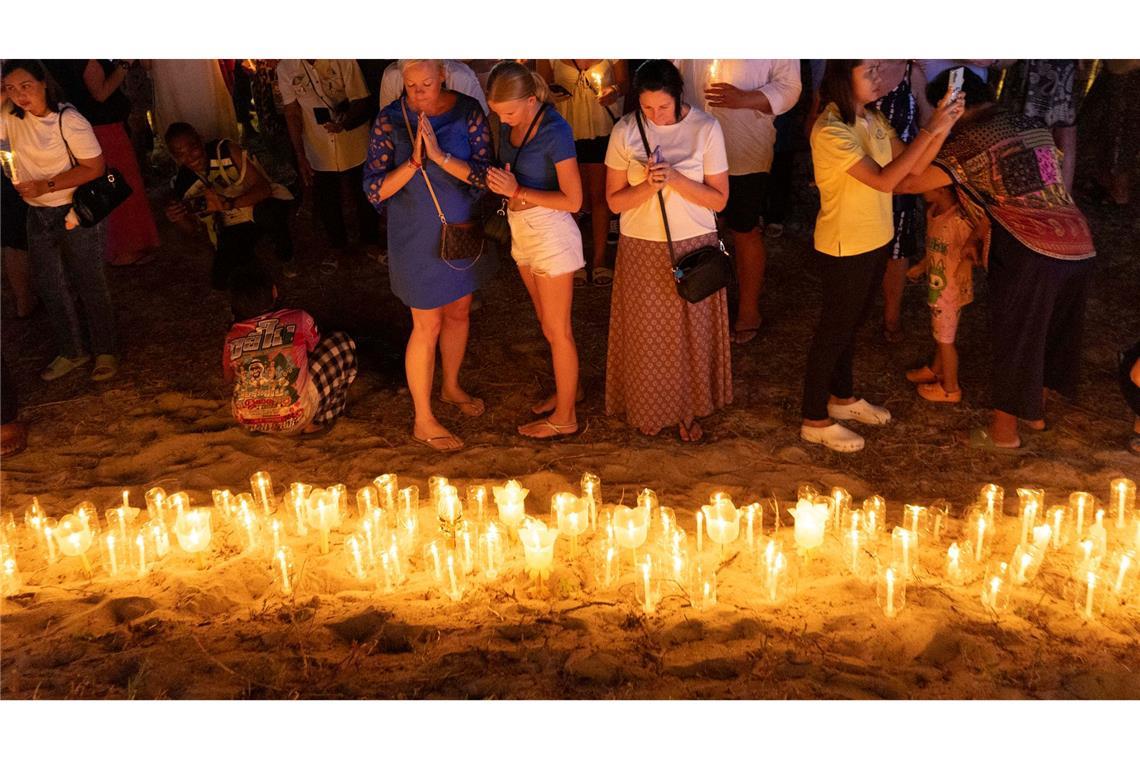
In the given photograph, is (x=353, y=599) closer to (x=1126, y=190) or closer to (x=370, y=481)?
(x=370, y=481)

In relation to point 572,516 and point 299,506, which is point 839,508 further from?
point 299,506

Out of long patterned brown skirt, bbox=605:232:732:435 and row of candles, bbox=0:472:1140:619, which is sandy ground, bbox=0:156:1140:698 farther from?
long patterned brown skirt, bbox=605:232:732:435

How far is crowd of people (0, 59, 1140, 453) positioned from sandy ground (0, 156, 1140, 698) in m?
0.18

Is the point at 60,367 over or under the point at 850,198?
under

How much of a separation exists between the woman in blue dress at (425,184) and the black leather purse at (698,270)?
0.87 meters

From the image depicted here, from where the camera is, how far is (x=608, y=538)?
375 centimetres

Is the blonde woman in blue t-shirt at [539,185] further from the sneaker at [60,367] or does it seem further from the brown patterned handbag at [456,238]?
the sneaker at [60,367]

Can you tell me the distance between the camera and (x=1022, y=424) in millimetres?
4855

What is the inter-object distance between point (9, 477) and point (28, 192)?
60.0 inches

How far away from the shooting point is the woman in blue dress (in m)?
4.19

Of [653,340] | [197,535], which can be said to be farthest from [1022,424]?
[197,535]

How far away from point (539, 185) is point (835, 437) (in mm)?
1836

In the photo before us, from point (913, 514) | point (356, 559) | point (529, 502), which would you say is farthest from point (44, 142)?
point (913, 514)

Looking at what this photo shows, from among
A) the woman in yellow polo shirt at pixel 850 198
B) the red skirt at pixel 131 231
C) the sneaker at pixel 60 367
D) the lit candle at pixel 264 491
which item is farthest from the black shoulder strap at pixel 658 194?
the red skirt at pixel 131 231
